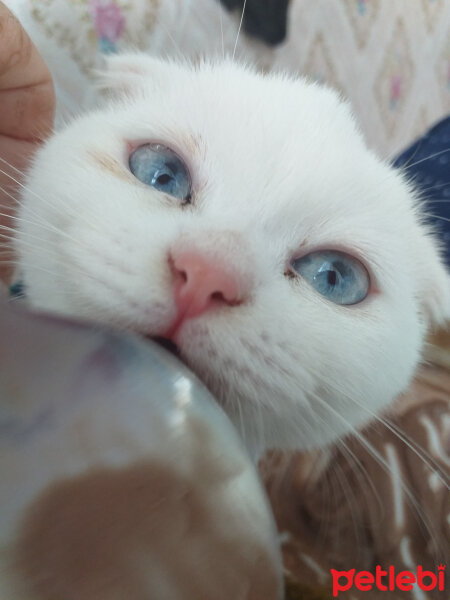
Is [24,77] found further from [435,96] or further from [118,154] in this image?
[435,96]

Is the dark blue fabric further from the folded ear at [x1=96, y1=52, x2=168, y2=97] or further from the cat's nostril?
the cat's nostril

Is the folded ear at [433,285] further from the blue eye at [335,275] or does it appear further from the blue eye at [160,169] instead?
the blue eye at [160,169]

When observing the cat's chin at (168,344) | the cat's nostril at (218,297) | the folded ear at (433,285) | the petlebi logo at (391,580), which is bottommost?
the petlebi logo at (391,580)

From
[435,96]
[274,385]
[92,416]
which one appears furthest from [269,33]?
[92,416]

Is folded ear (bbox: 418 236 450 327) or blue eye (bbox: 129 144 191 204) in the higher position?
→ folded ear (bbox: 418 236 450 327)

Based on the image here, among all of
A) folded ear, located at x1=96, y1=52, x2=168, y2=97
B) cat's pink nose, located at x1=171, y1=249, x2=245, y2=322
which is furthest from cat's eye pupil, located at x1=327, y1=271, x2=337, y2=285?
folded ear, located at x1=96, y1=52, x2=168, y2=97

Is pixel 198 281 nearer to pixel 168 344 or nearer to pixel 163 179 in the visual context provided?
pixel 168 344

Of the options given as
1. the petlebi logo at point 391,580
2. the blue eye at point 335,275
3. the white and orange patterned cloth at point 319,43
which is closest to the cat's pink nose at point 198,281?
the blue eye at point 335,275
